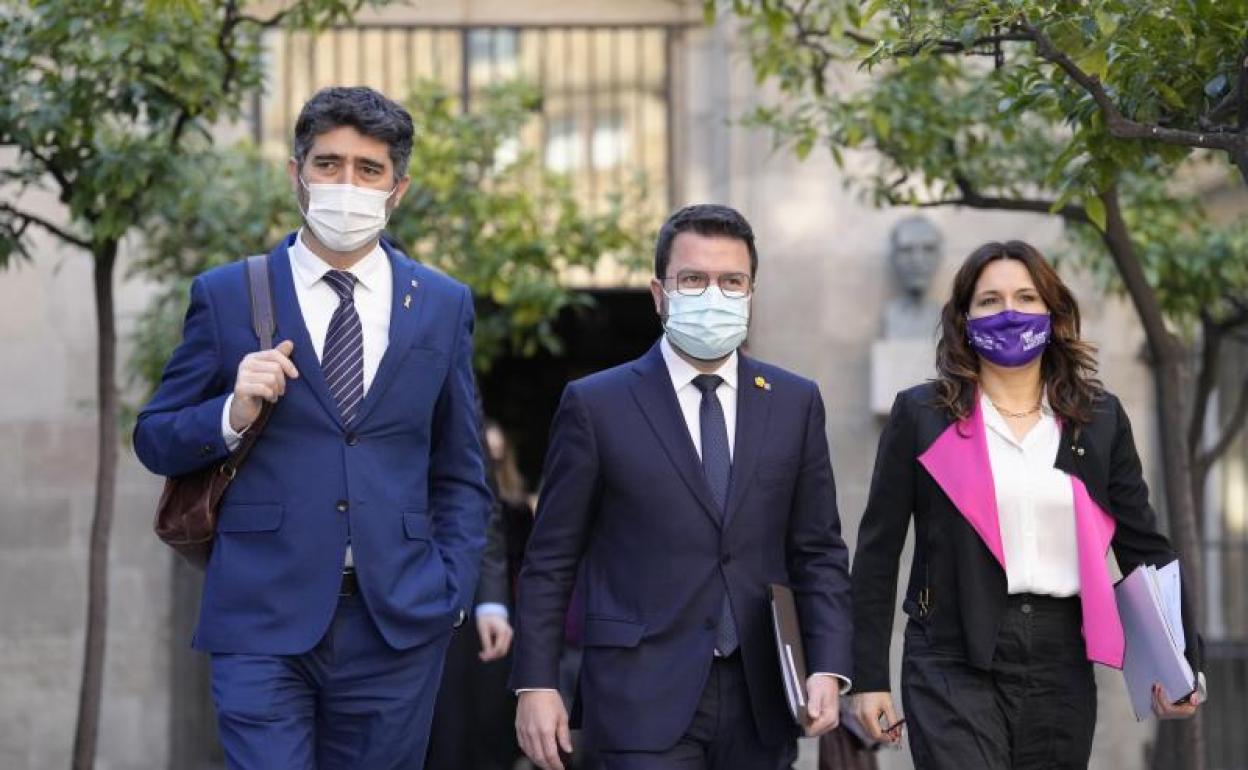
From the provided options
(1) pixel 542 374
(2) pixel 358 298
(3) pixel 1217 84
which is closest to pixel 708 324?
(2) pixel 358 298

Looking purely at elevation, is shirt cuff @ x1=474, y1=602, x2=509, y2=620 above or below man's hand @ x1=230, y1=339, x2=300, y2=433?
below

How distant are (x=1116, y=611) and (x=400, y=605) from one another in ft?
6.46

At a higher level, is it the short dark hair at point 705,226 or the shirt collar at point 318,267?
the short dark hair at point 705,226

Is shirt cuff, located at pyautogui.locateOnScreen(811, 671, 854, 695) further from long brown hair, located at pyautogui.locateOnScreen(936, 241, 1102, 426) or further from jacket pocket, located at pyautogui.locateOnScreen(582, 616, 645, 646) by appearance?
long brown hair, located at pyautogui.locateOnScreen(936, 241, 1102, 426)

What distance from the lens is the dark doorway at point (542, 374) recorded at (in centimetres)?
1650

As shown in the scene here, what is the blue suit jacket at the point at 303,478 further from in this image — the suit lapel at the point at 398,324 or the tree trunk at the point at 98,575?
the tree trunk at the point at 98,575

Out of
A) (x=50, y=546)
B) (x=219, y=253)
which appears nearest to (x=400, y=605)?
(x=219, y=253)

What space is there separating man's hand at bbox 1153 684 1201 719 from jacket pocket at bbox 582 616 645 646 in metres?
1.46

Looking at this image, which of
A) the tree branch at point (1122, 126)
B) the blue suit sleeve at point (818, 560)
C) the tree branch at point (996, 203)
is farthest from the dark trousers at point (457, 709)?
the tree branch at point (1122, 126)

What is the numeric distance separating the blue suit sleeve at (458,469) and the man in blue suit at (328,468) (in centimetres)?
3

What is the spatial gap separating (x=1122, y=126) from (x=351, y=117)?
2251 mm

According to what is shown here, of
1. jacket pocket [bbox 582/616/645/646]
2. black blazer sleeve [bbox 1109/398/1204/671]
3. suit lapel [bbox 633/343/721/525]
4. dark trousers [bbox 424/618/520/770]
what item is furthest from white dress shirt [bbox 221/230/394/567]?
dark trousers [bbox 424/618/520/770]

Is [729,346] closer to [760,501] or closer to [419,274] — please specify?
[760,501]

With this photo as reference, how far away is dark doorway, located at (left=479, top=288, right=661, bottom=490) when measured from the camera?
54.1 feet
